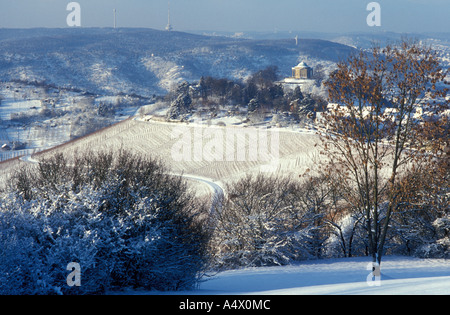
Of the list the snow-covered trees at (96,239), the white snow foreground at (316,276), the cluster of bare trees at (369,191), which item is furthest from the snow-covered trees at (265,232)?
the snow-covered trees at (96,239)

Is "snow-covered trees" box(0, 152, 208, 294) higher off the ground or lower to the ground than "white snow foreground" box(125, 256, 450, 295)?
higher

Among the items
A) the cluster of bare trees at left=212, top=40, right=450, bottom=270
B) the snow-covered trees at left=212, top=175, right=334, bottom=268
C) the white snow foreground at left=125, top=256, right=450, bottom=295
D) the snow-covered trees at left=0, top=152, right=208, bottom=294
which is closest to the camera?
the snow-covered trees at left=0, top=152, right=208, bottom=294

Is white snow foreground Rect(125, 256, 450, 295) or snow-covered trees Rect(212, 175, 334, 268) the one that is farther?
snow-covered trees Rect(212, 175, 334, 268)

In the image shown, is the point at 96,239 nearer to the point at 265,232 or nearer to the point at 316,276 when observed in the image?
the point at 316,276

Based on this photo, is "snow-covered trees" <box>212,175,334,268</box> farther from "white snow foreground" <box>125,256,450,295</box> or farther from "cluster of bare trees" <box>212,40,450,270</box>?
"white snow foreground" <box>125,256,450,295</box>

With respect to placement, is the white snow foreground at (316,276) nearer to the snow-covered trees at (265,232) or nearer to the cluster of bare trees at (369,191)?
the cluster of bare trees at (369,191)

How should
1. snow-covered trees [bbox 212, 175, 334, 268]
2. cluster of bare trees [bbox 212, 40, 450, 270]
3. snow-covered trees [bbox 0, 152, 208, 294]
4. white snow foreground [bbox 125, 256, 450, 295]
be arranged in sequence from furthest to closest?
snow-covered trees [bbox 212, 175, 334, 268], cluster of bare trees [bbox 212, 40, 450, 270], white snow foreground [bbox 125, 256, 450, 295], snow-covered trees [bbox 0, 152, 208, 294]

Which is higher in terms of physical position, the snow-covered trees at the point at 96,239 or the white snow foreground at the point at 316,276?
the snow-covered trees at the point at 96,239

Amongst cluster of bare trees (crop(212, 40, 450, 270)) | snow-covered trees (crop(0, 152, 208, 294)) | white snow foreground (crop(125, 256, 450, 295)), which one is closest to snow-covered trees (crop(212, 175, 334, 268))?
cluster of bare trees (crop(212, 40, 450, 270))

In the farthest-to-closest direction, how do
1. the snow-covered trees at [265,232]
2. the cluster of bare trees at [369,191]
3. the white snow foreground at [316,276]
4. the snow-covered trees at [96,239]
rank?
the snow-covered trees at [265,232] → the cluster of bare trees at [369,191] → the white snow foreground at [316,276] → the snow-covered trees at [96,239]
